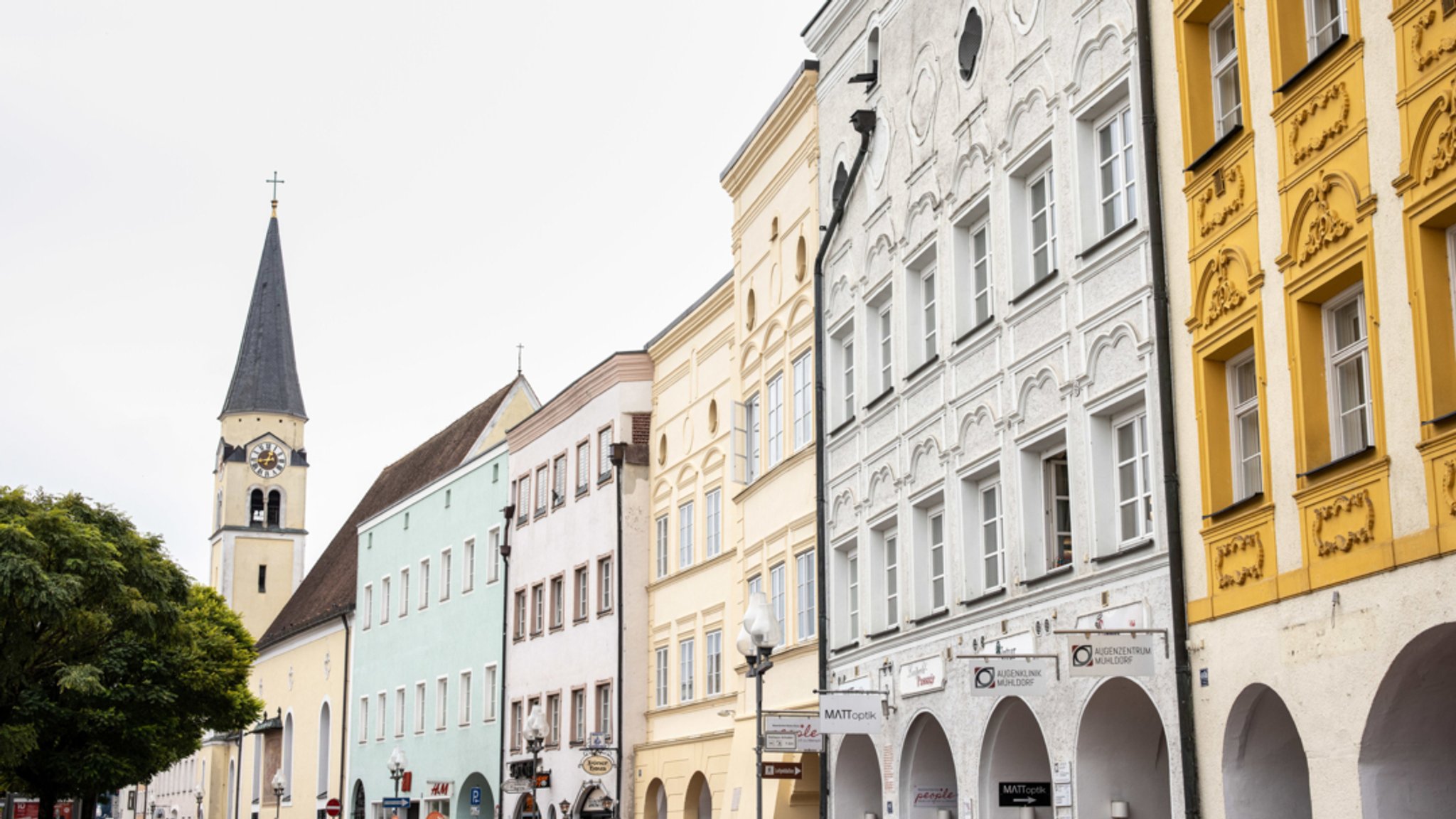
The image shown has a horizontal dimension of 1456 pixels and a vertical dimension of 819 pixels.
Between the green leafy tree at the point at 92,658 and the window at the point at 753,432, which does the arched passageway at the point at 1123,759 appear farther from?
the green leafy tree at the point at 92,658

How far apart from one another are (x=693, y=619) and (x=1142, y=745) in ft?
58.0

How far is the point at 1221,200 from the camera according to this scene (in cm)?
1627

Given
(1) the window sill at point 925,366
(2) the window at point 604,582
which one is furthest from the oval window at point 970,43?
(2) the window at point 604,582

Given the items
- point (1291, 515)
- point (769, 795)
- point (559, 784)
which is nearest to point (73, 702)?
point (559, 784)

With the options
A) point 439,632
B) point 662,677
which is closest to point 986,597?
point 662,677

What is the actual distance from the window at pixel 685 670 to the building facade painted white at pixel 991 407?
8.94 meters

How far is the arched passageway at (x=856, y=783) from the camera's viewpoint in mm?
26203

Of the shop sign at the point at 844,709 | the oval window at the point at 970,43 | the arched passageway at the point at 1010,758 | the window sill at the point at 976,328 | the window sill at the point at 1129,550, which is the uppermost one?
the oval window at the point at 970,43

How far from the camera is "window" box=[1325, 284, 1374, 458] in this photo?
14.1 m

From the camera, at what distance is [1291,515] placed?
48.3 feet

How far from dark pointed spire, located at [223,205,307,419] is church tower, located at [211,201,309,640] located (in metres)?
0.04

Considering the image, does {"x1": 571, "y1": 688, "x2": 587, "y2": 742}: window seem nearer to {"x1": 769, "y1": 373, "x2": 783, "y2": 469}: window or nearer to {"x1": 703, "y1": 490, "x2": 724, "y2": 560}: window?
{"x1": 703, "y1": 490, "x2": 724, "y2": 560}: window

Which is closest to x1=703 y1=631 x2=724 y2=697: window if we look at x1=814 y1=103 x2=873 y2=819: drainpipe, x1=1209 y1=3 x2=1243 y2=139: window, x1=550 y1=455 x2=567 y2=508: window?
x1=814 y1=103 x2=873 y2=819: drainpipe

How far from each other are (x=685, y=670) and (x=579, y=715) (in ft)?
19.2
